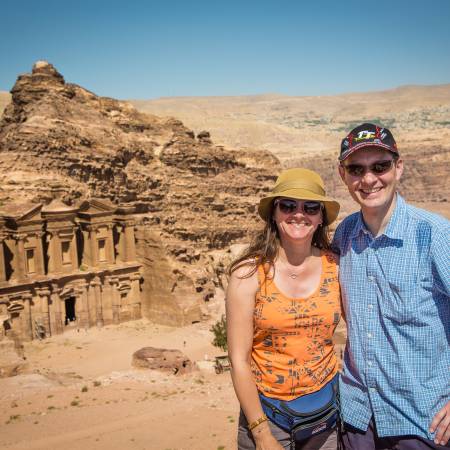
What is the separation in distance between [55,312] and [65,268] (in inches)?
101

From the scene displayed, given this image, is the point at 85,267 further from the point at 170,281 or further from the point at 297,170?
the point at 297,170

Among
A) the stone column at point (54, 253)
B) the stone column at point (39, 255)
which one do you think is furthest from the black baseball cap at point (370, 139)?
the stone column at point (54, 253)

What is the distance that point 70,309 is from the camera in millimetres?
30062

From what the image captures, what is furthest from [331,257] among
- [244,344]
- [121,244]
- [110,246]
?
[121,244]

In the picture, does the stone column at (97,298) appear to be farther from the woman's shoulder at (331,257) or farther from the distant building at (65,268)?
the woman's shoulder at (331,257)

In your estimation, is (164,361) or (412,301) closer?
(412,301)

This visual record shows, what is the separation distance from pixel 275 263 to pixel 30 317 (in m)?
25.7

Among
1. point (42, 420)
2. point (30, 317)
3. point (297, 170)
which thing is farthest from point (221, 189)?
point (297, 170)

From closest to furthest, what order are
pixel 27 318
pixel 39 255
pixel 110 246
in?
pixel 27 318 → pixel 39 255 → pixel 110 246

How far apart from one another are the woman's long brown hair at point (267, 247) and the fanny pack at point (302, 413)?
1206 millimetres

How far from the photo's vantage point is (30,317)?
90.4ft

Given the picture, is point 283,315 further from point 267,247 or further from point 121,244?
point 121,244

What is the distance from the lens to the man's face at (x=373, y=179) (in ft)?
14.6

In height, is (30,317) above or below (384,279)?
below
